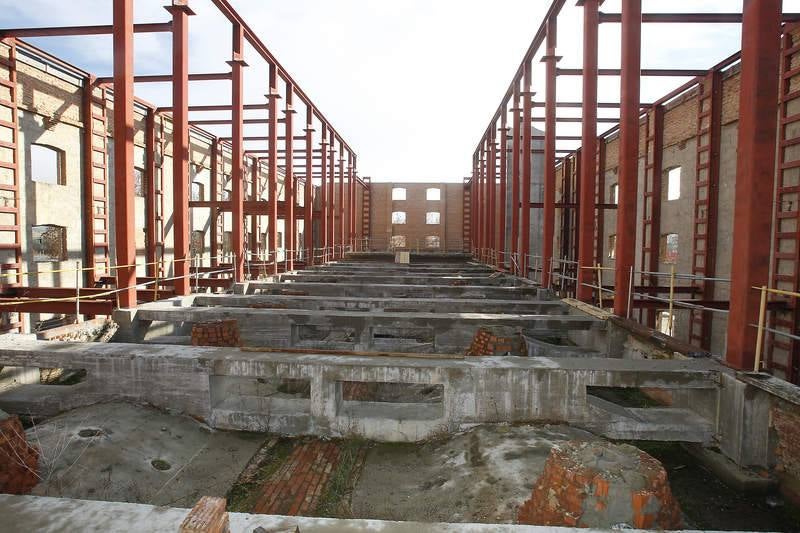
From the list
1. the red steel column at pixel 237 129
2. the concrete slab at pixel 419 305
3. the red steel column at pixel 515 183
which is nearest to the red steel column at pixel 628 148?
the concrete slab at pixel 419 305

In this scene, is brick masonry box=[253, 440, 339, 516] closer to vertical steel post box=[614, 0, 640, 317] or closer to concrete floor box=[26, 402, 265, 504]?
Answer: concrete floor box=[26, 402, 265, 504]

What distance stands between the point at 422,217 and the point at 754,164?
114 feet

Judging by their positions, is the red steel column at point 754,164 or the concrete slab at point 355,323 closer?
the red steel column at point 754,164

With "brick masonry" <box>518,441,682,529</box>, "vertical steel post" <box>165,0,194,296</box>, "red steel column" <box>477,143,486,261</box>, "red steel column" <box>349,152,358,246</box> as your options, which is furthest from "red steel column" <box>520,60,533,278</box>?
"red steel column" <box>349,152,358,246</box>

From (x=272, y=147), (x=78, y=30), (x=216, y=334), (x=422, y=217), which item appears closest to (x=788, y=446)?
(x=216, y=334)

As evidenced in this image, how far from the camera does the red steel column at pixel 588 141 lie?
10578mm

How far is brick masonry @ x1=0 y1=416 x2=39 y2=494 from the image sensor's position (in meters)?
4.32

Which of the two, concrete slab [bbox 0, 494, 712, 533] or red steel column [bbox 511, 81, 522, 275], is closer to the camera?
concrete slab [bbox 0, 494, 712, 533]

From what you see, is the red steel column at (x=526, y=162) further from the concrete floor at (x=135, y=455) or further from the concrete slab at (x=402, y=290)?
the concrete floor at (x=135, y=455)

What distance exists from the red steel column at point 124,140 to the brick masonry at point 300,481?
18.9ft

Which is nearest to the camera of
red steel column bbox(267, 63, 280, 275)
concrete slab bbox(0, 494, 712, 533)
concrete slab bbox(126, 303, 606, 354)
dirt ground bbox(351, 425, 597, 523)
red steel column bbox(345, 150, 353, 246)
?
concrete slab bbox(0, 494, 712, 533)

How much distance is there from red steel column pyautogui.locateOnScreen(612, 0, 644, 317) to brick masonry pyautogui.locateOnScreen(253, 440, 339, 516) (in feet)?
20.7

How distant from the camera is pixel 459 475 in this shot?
4.70 m

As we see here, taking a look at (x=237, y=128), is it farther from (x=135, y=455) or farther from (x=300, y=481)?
(x=300, y=481)
